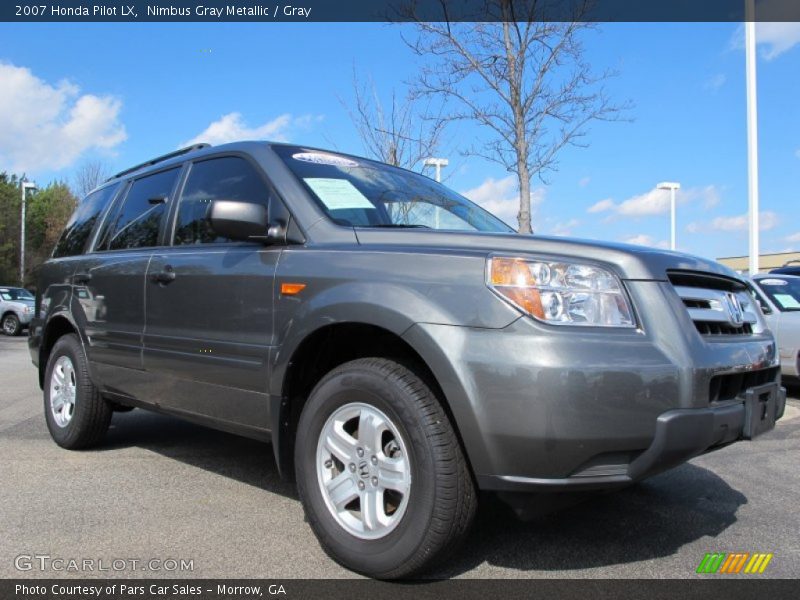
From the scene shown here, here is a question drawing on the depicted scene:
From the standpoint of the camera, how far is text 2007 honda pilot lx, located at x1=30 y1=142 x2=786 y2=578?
228cm

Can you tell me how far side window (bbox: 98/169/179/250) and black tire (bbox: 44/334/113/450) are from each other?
761mm

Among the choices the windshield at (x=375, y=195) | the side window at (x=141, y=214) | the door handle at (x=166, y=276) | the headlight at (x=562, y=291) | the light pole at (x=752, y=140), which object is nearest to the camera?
the headlight at (x=562, y=291)

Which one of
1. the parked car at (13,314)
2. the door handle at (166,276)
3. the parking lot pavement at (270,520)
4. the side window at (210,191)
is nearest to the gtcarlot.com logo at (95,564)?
the parking lot pavement at (270,520)

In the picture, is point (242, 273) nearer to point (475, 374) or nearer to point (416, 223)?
point (416, 223)

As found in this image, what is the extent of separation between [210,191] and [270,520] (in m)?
1.82

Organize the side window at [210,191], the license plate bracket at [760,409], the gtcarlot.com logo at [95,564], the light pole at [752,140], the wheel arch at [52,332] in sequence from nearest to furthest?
the license plate bracket at [760,409] → the gtcarlot.com logo at [95,564] → the side window at [210,191] → the wheel arch at [52,332] → the light pole at [752,140]

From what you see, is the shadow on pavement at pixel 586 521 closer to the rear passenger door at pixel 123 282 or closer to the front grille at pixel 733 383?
the front grille at pixel 733 383

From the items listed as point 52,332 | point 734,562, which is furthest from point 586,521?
point 52,332

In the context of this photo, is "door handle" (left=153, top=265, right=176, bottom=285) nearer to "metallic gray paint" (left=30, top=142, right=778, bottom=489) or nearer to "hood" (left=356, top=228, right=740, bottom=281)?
"metallic gray paint" (left=30, top=142, right=778, bottom=489)

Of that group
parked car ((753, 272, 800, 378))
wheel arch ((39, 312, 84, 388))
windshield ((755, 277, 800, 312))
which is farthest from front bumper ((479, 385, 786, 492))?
windshield ((755, 277, 800, 312))

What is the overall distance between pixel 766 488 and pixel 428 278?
2.90 m

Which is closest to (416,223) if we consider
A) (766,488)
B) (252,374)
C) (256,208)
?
(256,208)

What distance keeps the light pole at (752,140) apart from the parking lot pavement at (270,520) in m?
10.7

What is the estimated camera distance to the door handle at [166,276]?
3.64 meters
